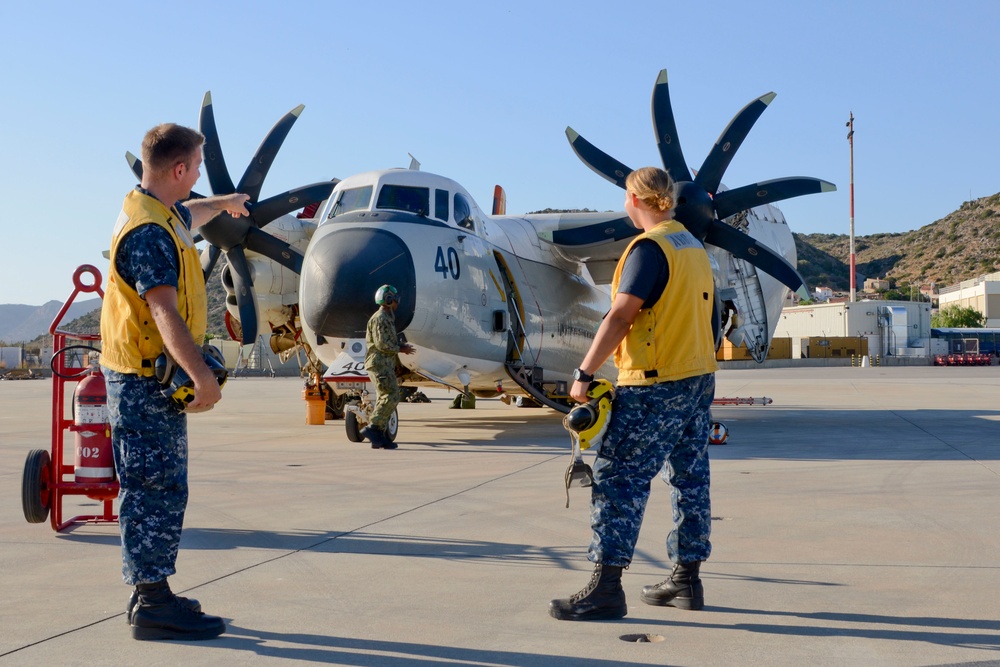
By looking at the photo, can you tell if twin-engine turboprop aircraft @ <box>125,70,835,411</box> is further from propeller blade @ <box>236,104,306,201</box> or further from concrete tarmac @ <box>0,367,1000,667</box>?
concrete tarmac @ <box>0,367,1000,667</box>

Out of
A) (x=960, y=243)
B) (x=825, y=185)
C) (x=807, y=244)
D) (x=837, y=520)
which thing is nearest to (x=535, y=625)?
(x=837, y=520)

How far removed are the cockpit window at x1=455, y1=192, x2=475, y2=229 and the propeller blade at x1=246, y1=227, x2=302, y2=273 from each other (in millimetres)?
3532

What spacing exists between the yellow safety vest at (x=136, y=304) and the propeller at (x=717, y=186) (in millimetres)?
11944

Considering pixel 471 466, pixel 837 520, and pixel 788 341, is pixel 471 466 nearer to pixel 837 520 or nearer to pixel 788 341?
pixel 837 520

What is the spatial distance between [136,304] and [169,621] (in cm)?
142

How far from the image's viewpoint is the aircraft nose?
1180 centimetres

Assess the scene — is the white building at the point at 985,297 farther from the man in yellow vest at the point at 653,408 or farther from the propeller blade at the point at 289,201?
the man in yellow vest at the point at 653,408

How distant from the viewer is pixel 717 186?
16.5 meters

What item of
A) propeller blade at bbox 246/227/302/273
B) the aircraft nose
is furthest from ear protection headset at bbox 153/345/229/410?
propeller blade at bbox 246/227/302/273

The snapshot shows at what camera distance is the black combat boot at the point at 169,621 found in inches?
157

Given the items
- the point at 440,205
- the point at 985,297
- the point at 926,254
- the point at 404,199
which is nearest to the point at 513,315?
the point at 440,205

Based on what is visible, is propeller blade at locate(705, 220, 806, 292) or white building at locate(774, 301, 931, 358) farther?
white building at locate(774, 301, 931, 358)

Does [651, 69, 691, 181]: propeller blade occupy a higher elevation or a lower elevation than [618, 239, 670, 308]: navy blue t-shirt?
higher

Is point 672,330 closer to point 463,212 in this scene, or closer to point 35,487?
point 35,487
